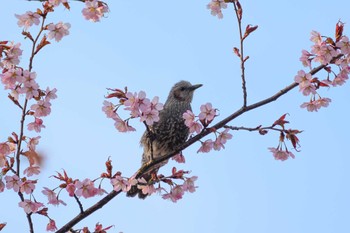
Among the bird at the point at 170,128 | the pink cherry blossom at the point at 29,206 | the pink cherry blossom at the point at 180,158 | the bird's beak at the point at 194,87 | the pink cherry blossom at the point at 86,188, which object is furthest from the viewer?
the bird's beak at the point at 194,87

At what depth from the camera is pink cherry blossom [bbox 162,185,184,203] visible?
13.7 ft

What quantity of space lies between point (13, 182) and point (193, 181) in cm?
137

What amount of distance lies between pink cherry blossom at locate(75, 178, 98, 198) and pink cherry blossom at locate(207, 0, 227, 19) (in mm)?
1800

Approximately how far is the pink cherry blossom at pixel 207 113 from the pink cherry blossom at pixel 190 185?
558 millimetres

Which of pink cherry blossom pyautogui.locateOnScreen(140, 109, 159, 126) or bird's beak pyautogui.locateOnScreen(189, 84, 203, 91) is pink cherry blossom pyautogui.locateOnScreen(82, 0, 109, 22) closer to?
pink cherry blossom pyautogui.locateOnScreen(140, 109, 159, 126)

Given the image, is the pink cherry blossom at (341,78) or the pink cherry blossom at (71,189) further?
the pink cherry blossom at (341,78)

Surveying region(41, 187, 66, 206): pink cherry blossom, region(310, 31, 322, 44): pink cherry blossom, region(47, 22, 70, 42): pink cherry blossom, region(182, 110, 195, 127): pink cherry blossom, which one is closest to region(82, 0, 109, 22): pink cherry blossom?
region(47, 22, 70, 42): pink cherry blossom

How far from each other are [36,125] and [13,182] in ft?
1.98

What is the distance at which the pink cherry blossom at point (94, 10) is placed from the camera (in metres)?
4.36

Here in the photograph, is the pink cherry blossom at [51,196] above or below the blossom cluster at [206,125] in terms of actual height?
below

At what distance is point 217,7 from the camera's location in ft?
14.9

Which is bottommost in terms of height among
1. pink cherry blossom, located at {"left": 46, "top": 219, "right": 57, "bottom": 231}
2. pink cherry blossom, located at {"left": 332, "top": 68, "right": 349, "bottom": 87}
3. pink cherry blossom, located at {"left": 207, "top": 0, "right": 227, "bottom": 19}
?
pink cherry blossom, located at {"left": 46, "top": 219, "right": 57, "bottom": 231}

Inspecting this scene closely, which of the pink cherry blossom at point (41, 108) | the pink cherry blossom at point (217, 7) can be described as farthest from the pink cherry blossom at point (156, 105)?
the pink cherry blossom at point (217, 7)

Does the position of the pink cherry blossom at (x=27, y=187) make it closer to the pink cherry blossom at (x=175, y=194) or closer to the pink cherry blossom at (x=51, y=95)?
the pink cherry blossom at (x=51, y=95)
